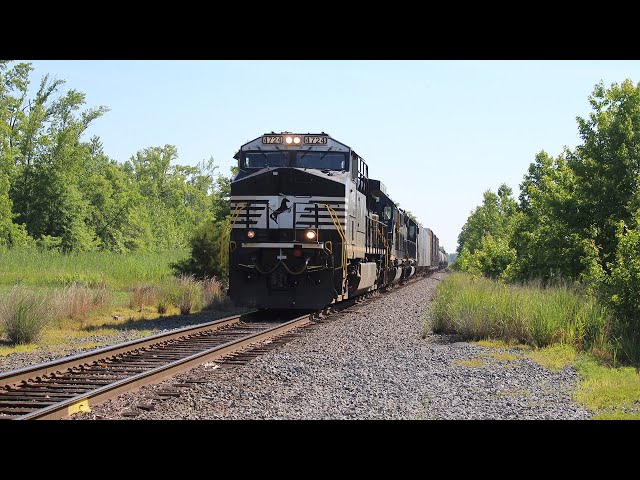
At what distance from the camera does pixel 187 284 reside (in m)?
18.3

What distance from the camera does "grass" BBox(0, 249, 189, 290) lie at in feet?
76.6

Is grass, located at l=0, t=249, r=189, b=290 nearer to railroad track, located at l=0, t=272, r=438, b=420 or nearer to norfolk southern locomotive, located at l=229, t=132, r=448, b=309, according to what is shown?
norfolk southern locomotive, located at l=229, t=132, r=448, b=309

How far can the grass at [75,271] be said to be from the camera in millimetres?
23353

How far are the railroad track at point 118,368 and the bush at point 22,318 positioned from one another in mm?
2239

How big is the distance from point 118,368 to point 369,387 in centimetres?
315

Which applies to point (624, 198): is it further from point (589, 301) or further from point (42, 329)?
point (42, 329)

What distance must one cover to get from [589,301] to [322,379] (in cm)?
639

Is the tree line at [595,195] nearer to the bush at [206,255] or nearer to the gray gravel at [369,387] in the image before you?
the gray gravel at [369,387]

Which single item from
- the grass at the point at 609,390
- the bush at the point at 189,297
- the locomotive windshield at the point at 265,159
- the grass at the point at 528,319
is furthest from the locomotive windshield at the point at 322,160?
the grass at the point at 609,390

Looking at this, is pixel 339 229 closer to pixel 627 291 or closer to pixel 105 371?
pixel 627 291

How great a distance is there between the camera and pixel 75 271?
26.2 m

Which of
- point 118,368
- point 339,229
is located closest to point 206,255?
point 339,229

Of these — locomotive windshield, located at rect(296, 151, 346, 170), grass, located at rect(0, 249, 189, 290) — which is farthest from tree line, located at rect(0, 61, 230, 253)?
locomotive windshield, located at rect(296, 151, 346, 170)
